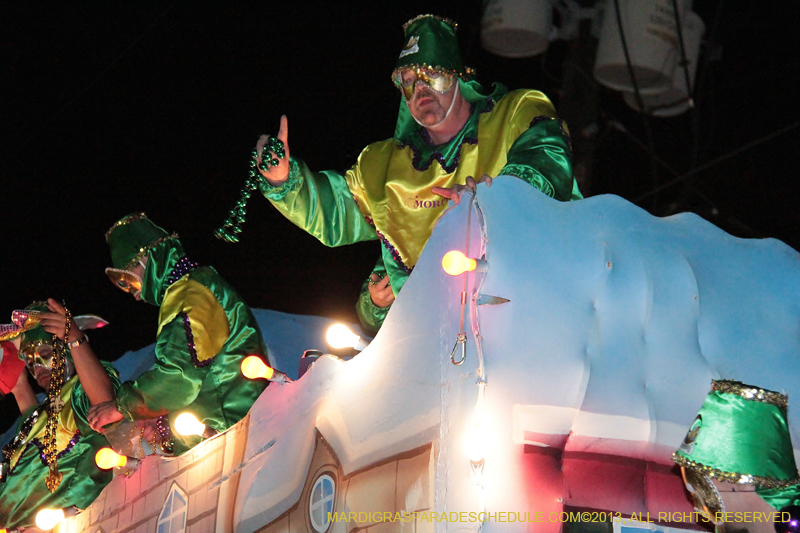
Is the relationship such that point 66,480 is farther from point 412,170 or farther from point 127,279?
point 412,170

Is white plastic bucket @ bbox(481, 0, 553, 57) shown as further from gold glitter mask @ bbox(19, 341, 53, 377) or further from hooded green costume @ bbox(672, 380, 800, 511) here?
hooded green costume @ bbox(672, 380, 800, 511)

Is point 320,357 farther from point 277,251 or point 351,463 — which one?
point 277,251

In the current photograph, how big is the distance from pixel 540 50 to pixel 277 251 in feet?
9.37

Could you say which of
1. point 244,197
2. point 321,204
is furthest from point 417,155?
point 244,197

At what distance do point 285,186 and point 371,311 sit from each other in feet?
2.35

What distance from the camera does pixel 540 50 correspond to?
575 centimetres

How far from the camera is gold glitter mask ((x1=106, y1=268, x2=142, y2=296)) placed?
443 centimetres

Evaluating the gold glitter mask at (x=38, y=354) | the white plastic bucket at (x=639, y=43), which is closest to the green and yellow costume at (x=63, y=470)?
the gold glitter mask at (x=38, y=354)

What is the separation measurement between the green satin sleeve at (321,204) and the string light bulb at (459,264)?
4.57ft

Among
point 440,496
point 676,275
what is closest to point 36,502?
point 440,496

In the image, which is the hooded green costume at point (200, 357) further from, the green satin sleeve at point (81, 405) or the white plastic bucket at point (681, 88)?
the white plastic bucket at point (681, 88)

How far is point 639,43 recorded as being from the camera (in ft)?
18.0

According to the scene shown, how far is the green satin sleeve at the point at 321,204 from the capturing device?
331cm

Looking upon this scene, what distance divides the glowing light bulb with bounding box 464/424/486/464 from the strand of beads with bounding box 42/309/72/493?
2790mm
